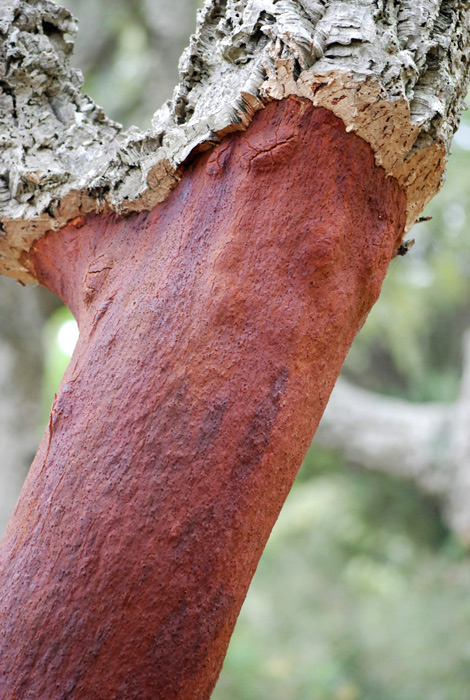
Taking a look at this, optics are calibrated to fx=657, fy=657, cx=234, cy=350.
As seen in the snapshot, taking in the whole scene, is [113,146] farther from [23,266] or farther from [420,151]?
[420,151]

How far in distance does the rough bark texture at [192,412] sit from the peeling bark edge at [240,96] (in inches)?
0.8

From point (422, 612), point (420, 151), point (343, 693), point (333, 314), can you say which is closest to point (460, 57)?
point (420, 151)

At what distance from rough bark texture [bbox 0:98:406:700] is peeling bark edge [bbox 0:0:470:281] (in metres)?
0.02

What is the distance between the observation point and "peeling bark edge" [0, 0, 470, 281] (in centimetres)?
56

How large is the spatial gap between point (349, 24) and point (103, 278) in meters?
0.32

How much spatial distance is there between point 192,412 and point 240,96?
277mm

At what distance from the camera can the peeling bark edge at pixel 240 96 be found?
56cm

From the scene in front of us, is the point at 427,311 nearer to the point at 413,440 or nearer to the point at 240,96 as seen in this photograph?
the point at 413,440

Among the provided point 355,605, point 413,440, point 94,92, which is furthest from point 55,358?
point 355,605

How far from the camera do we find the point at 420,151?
23.7 inches

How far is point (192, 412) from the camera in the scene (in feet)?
1.75

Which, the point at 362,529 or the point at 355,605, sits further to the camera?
the point at 355,605

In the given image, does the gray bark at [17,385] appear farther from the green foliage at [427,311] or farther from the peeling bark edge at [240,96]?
the peeling bark edge at [240,96]

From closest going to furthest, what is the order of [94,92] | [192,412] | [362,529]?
[192,412] < [94,92] < [362,529]
